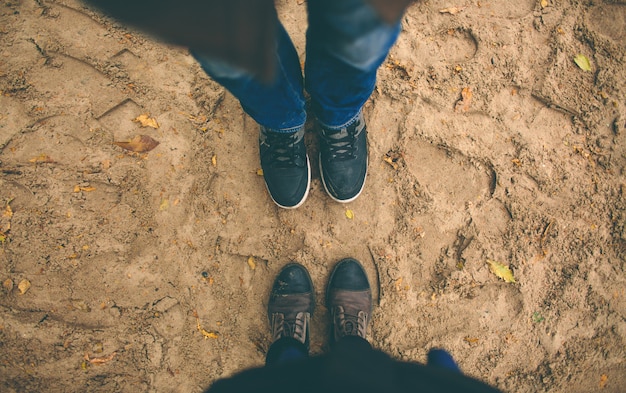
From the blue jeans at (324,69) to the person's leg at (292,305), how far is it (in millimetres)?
725

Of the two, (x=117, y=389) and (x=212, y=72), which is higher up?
(x=212, y=72)

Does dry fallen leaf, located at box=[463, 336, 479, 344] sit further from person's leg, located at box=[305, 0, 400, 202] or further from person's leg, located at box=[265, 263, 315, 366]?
person's leg, located at box=[305, 0, 400, 202]

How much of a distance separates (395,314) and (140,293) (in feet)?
3.98

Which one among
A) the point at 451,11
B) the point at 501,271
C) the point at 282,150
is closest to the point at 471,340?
the point at 501,271

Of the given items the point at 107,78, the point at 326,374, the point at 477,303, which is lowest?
the point at 477,303

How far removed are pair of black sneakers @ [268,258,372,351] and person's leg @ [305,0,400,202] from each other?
39 cm

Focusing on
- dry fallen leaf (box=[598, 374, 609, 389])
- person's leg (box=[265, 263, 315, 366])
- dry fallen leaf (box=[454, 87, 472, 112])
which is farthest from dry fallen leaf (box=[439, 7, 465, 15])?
dry fallen leaf (box=[598, 374, 609, 389])

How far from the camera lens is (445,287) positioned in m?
1.75

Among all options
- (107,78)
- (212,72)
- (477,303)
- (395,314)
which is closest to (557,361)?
(477,303)

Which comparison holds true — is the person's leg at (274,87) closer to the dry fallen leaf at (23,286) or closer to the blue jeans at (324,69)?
the blue jeans at (324,69)

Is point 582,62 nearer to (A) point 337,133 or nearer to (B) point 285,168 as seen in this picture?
(A) point 337,133

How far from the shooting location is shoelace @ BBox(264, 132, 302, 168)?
160 cm

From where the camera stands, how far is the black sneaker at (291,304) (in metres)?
1.73

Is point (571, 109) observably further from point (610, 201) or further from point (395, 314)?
point (395, 314)
